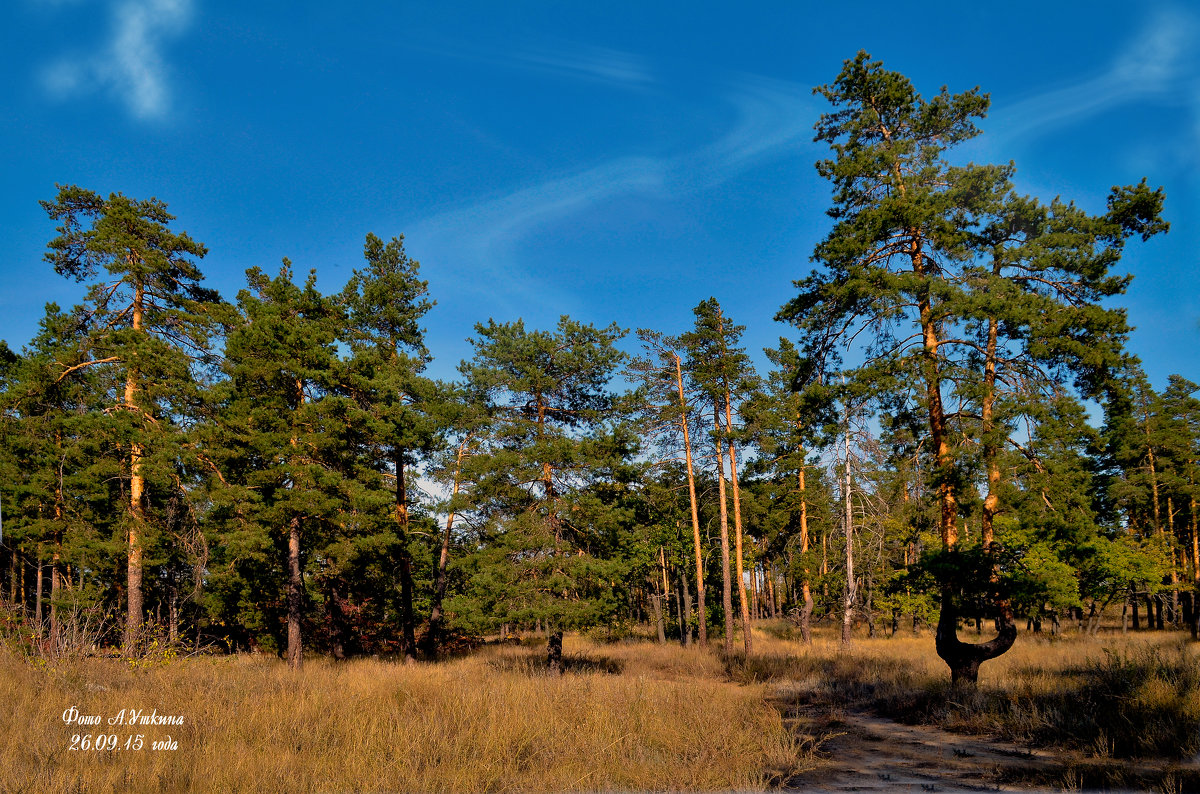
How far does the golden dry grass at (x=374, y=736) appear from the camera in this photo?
5805 mm

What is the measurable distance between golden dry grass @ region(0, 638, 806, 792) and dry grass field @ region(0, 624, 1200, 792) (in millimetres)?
28

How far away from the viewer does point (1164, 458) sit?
1081 inches

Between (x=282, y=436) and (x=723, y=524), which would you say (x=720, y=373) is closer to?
(x=723, y=524)

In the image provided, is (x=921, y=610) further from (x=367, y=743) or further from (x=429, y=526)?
(x=367, y=743)

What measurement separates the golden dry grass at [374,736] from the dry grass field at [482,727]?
0.03 m

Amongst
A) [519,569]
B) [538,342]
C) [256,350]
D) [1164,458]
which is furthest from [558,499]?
[1164,458]

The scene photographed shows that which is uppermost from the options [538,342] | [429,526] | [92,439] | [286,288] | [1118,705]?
[286,288]

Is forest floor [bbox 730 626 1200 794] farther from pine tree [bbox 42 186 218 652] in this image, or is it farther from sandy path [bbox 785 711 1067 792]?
pine tree [bbox 42 186 218 652]

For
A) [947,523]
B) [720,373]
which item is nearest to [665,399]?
[720,373]

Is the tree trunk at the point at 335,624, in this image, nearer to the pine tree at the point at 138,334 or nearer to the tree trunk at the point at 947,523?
the pine tree at the point at 138,334

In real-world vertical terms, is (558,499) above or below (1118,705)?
above

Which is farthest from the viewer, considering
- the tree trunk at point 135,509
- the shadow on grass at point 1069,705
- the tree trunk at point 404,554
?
the tree trunk at point 404,554

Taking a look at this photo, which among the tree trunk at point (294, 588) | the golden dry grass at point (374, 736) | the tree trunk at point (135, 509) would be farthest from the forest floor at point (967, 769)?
the tree trunk at point (135, 509)

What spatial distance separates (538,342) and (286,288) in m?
8.02
